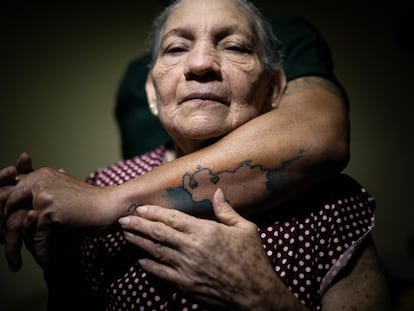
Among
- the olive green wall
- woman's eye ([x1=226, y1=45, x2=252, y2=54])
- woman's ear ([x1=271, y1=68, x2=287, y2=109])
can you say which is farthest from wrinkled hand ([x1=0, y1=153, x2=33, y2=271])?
the olive green wall

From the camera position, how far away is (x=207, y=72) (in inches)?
34.9

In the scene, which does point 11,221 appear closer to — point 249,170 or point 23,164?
point 23,164

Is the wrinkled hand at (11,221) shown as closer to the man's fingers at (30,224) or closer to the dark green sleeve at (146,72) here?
the man's fingers at (30,224)

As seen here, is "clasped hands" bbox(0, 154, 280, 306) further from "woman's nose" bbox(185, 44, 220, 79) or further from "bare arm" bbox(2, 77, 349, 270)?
"woman's nose" bbox(185, 44, 220, 79)

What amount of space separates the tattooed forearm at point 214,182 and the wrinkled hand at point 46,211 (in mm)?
179

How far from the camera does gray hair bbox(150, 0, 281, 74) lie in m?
1.04

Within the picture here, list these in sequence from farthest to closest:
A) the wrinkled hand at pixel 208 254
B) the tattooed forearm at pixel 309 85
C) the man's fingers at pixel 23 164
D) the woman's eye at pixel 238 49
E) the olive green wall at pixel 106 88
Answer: the olive green wall at pixel 106 88, the tattooed forearm at pixel 309 85, the woman's eye at pixel 238 49, the man's fingers at pixel 23 164, the wrinkled hand at pixel 208 254

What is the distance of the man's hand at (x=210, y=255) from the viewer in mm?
695

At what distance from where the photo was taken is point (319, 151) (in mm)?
803

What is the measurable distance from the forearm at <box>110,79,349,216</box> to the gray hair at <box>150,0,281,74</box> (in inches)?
12.4

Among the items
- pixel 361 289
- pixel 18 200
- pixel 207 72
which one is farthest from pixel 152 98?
pixel 361 289

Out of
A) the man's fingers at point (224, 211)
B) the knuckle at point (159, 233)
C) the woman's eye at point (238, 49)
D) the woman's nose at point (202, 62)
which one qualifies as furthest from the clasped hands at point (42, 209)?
the woman's eye at point (238, 49)

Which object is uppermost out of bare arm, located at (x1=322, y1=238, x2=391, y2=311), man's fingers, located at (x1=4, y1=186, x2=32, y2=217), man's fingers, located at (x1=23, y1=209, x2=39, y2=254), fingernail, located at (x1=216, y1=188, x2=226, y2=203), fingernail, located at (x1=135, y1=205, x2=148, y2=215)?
man's fingers, located at (x1=4, y1=186, x2=32, y2=217)

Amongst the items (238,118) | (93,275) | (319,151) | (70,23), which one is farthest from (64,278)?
(70,23)
